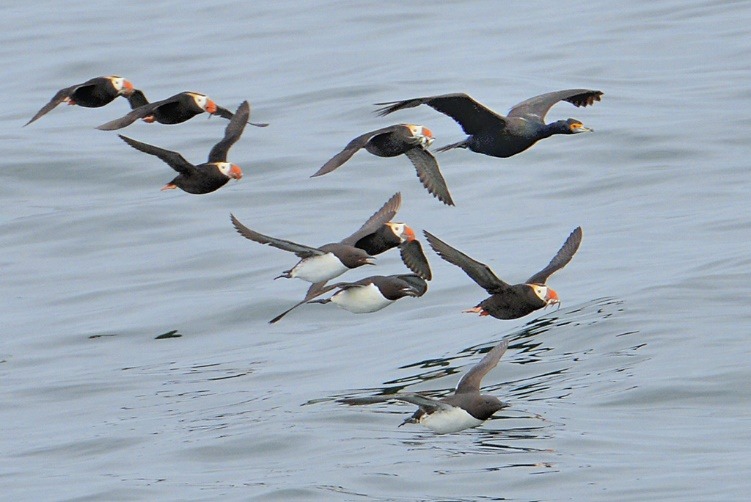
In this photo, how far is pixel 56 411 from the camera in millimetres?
17297

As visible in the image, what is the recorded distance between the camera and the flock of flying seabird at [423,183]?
14.2 metres

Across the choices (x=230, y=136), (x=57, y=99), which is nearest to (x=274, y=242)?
(x=230, y=136)

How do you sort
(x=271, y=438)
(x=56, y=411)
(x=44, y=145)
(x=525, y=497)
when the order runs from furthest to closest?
(x=44, y=145), (x=56, y=411), (x=271, y=438), (x=525, y=497)

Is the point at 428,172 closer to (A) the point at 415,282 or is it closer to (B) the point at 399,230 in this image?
(B) the point at 399,230

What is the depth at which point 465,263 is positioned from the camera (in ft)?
44.3

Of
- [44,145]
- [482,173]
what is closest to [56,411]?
[482,173]

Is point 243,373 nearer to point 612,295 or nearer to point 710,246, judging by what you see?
point 612,295

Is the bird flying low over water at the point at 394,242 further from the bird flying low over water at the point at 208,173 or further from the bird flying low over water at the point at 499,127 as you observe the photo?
the bird flying low over water at the point at 208,173

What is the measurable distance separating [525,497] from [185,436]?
13.7 feet

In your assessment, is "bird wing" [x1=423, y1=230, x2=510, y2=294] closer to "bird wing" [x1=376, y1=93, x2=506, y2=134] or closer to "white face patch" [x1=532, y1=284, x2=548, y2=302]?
"white face patch" [x1=532, y1=284, x2=548, y2=302]

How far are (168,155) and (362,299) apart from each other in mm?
2653

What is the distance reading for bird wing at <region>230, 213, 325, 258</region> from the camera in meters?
13.4

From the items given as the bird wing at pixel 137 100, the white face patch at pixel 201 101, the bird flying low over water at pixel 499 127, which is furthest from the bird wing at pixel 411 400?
the bird wing at pixel 137 100

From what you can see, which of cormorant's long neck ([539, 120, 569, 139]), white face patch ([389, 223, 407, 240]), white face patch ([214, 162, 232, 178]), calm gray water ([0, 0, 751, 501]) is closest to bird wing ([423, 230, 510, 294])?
white face patch ([389, 223, 407, 240])
